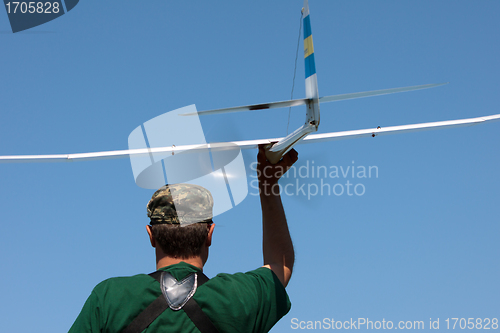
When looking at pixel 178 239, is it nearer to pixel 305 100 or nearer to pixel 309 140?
pixel 305 100

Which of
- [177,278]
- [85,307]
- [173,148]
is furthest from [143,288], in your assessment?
[173,148]

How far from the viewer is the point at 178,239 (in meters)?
3.10

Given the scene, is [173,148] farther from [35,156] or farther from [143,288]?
[143,288]

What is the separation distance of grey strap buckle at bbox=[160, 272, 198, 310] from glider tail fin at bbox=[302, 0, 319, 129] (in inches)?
262

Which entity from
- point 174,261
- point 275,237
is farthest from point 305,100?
point 174,261

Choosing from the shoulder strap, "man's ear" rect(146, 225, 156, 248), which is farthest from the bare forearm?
"man's ear" rect(146, 225, 156, 248)

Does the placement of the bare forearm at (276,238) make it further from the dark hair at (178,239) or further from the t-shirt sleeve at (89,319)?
the t-shirt sleeve at (89,319)

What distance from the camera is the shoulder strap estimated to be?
2762 mm

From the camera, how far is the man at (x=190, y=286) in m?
2.78

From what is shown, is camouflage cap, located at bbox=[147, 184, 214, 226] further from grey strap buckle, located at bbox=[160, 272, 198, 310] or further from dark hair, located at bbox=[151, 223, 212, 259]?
grey strap buckle, located at bbox=[160, 272, 198, 310]

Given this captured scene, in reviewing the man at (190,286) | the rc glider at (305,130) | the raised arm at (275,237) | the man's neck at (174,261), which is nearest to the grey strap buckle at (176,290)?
the man at (190,286)

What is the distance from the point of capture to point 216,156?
9312 mm

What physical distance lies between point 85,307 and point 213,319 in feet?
2.77

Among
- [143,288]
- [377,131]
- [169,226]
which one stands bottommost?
[377,131]
